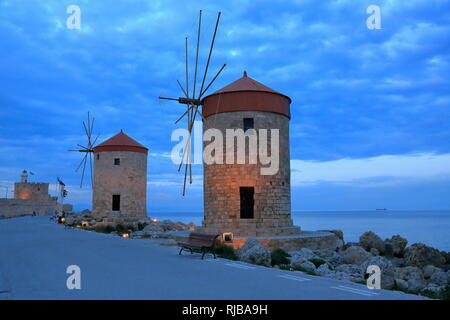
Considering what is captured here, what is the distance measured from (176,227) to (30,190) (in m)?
31.4

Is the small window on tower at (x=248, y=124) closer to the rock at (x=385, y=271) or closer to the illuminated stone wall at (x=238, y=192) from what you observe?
the illuminated stone wall at (x=238, y=192)

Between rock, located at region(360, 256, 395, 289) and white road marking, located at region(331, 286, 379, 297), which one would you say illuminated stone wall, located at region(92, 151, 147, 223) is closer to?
rock, located at region(360, 256, 395, 289)

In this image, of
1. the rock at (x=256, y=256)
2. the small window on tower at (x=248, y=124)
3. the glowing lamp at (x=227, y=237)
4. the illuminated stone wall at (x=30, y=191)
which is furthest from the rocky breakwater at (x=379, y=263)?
the illuminated stone wall at (x=30, y=191)

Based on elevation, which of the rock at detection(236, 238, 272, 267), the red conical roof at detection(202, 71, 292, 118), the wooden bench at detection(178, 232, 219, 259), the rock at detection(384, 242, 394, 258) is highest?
the red conical roof at detection(202, 71, 292, 118)

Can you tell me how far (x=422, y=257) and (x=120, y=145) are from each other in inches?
824

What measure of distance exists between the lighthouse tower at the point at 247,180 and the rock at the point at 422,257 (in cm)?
488

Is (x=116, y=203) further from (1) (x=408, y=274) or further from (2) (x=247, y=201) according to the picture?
(1) (x=408, y=274)

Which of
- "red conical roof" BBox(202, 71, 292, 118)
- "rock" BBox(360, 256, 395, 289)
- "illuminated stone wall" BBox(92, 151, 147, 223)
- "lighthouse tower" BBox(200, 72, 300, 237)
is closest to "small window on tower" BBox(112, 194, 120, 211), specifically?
"illuminated stone wall" BBox(92, 151, 147, 223)

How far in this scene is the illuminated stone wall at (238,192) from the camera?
54.0 feet

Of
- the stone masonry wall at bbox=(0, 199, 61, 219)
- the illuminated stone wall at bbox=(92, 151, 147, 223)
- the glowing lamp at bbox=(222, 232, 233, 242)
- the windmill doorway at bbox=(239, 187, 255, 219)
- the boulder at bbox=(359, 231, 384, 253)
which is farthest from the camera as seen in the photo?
the stone masonry wall at bbox=(0, 199, 61, 219)

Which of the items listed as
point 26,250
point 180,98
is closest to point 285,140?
point 180,98

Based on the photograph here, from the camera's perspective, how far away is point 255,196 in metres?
16.6

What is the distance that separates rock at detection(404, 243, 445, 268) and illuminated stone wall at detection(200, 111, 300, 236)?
4.88 metres

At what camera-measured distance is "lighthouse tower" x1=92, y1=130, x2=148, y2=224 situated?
2725 centimetres
